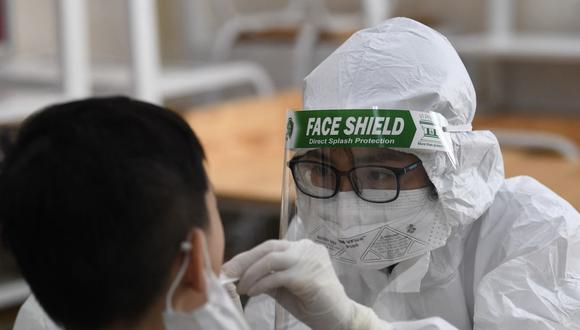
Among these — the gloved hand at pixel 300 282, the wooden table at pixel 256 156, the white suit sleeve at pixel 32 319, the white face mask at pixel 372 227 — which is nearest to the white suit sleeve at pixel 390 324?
the gloved hand at pixel 300 282

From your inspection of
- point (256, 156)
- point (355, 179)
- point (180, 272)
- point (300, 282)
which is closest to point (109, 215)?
point (180, 272)

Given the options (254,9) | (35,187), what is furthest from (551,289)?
(254,9)

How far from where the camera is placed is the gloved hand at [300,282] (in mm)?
1213

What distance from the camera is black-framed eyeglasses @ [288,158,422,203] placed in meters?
1.40

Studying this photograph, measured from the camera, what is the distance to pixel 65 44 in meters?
2.73

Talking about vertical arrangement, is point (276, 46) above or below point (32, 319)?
below

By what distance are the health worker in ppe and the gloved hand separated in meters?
0.16

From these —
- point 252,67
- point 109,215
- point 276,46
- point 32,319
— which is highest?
point 109,215

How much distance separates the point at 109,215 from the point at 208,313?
0.17 m

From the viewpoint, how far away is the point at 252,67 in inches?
162

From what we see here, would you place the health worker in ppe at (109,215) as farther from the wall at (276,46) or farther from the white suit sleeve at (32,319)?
the wall at (276,46)

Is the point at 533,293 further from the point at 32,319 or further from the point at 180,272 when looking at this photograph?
the point at 32,319

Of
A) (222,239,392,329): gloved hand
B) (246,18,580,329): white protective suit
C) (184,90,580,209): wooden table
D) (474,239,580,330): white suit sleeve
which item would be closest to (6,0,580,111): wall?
(184,90,580,209): wooden table

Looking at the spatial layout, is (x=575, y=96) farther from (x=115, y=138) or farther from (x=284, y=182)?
(x=115, y=138)
